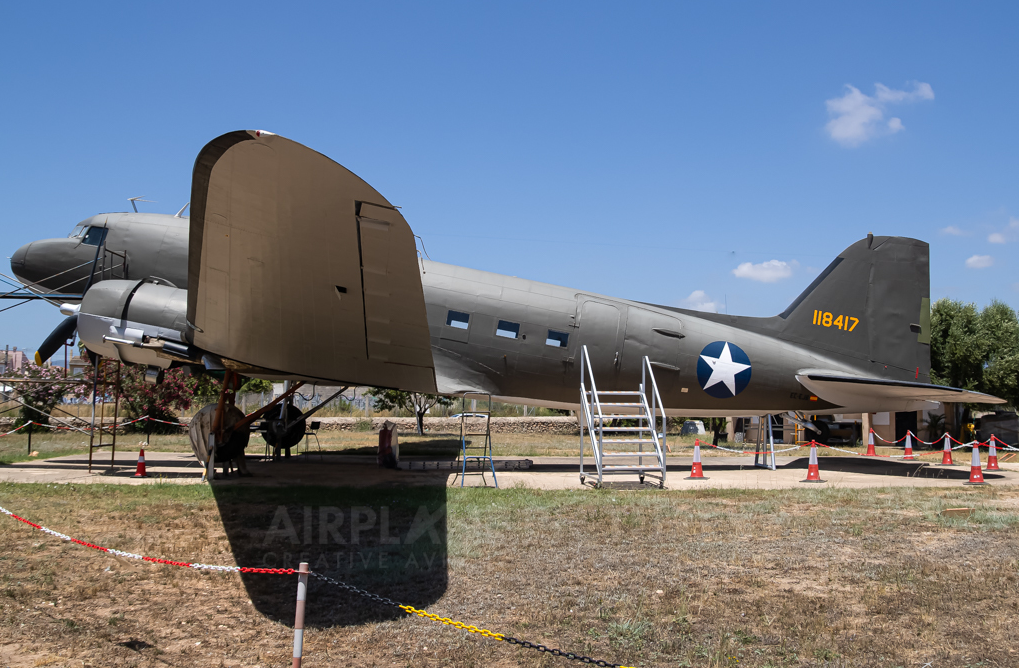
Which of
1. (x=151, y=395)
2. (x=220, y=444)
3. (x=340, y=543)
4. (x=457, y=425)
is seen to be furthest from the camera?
(x=457, y=425)

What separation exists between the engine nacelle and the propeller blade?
1.32 m

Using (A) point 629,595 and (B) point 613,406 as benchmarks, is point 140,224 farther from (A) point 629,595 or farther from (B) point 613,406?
(A) point 629,595

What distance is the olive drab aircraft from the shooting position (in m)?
8.55

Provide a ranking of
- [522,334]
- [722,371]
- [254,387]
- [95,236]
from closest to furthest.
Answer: [95,236]
[522,334]
[722,371]
[254,387]

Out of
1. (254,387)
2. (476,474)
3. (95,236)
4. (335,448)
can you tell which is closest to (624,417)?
(476,474)

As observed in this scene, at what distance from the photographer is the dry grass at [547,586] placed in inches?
183

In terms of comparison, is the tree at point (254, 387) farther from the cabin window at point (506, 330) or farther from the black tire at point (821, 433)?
the black tire at point (821, 433)

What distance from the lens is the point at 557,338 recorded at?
13031mm

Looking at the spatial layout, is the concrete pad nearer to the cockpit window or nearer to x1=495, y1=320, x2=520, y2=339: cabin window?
x1=495, y1=320, x2=520, y2=339: cabin window

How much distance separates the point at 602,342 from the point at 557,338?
0.89m

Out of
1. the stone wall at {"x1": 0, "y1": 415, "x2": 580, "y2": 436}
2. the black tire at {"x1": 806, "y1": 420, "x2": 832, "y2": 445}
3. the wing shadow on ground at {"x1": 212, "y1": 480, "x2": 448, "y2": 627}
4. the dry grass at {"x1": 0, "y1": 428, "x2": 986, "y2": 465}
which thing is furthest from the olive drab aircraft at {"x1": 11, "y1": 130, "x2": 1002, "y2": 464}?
the stone wall at {"x1": 0, "y1": 415, "x2": 580, "y2": 436}

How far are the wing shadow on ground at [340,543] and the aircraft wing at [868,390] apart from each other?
7926 millimetres

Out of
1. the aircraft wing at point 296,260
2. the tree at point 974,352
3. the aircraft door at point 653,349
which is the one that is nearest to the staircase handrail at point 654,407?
the aircraft door at point 653,349

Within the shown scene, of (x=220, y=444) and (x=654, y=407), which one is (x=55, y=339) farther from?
(x=654, y=407)
